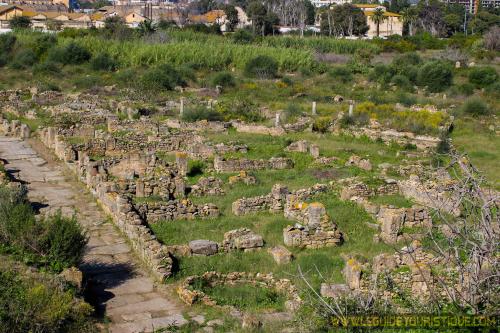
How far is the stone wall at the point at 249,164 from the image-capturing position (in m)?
20.7

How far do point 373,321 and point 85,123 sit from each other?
2026 cm

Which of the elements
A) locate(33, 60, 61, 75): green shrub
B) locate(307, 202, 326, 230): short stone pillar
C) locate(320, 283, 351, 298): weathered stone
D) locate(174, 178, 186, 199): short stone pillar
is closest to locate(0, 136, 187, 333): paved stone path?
locate(174, 178, 186, 199): short stone pillar

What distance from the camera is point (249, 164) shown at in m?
21.0

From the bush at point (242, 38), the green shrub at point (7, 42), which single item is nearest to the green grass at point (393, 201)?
the green shrub at point (7, 42)

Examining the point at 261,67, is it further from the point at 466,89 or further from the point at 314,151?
the point at 314,151

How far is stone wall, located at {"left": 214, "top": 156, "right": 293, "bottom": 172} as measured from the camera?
2067cm

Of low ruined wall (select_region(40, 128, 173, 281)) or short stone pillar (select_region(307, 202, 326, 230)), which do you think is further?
short stone pillar (select_region(307, 202, 326, 230))

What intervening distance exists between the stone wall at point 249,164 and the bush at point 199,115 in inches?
334

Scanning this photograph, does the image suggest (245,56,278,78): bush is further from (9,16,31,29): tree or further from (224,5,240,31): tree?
(224,5,240,31): tree

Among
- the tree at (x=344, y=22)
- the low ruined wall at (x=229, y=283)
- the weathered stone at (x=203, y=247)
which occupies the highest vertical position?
the tree at (x=344, y=22)

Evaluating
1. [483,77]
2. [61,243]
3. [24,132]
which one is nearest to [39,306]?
[61,243]

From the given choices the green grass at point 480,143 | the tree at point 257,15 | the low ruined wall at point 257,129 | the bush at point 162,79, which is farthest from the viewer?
the tree at point 257,15

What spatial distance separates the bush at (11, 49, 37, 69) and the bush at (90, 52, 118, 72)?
14.0 ft

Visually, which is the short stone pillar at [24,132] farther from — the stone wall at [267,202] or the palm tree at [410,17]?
the palm tree at [410,17]
